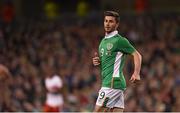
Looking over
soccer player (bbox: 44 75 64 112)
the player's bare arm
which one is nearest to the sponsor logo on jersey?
the player's bare arm

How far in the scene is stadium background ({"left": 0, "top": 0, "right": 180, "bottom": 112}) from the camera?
18688mm

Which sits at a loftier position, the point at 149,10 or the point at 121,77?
the point at 121,77

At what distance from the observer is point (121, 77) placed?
28.7 feet

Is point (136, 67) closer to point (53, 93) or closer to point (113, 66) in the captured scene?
point (113, 66)

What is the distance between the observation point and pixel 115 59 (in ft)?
28.7

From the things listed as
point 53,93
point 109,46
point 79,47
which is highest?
point 109,46

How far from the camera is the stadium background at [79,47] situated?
18.7 meters

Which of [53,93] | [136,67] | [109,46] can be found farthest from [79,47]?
[136,67]

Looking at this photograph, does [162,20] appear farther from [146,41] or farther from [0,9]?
[0,9]

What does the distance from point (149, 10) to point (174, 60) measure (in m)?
4.66

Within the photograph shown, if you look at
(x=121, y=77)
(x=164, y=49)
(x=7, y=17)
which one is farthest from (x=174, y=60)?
(x=121, y=77)

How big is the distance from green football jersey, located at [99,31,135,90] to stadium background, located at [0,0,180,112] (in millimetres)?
7729

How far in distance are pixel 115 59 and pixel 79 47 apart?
14.1 metres

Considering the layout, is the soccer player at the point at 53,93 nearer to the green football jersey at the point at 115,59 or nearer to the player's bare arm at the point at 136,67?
the green football jersey at the point at 115,59
